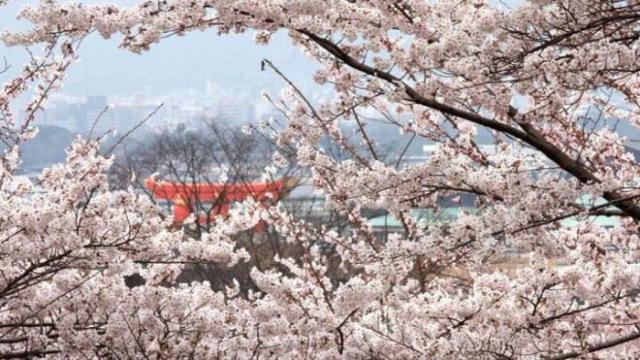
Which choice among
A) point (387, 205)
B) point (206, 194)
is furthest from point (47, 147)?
point (387, 205)

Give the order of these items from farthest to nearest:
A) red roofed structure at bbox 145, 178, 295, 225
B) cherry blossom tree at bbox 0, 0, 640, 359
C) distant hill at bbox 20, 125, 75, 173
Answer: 1. distant hill at bbox 20, 125, 75, 173
2. red roofed structure at bbox 145, 178, 295, 225
3. cherry blossom tree at bbox 0, 0, 640, 359

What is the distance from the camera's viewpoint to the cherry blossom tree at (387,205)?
3105mm

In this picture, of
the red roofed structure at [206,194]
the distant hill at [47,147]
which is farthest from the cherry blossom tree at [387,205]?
the distant hill at [47,147]

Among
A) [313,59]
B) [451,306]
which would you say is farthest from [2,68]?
[451,306]

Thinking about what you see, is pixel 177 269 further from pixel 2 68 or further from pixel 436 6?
pixel 436 6

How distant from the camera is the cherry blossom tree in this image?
3.11 metres

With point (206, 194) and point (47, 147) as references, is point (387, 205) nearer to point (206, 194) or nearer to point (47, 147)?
point (206, 194)

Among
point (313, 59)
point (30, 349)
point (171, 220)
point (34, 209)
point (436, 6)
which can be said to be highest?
point (313, 59)

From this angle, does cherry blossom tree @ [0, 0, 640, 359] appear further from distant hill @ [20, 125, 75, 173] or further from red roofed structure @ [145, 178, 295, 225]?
distant hill @ [20, 125, 75, 173]

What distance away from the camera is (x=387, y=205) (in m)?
3.67

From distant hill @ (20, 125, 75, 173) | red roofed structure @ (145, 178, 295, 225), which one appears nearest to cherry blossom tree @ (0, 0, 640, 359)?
red roofed structure @ (145, 178, 295, 225)

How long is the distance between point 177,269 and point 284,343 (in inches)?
40.3

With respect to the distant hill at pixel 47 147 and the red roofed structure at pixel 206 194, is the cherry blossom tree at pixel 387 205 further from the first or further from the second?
the distant hill at pixel 47 147

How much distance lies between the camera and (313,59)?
15.3 ft
